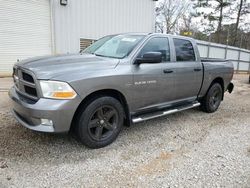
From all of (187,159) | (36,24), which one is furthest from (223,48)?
(187,159)

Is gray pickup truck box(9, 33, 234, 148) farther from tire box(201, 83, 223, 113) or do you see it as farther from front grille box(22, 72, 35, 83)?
tire box(201, 83, 223, 113)

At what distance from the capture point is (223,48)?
64.2ft

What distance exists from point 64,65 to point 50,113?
73cm

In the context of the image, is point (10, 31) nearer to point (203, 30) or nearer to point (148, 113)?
point (148, 113)

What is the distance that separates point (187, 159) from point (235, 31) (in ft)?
89.7

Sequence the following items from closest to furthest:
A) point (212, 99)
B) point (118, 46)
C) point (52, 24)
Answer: point (118, 46) → point (212, 99) → point (52, 24)

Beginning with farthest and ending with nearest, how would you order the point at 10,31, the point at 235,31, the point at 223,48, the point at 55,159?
the point at 235,31, the point at 223,48, the point at 10,31, the point at 55,159

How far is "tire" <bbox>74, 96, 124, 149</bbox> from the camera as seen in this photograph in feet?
11.0

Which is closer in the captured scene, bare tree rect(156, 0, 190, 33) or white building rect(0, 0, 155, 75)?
white building rect(0, 0, 155, 75)

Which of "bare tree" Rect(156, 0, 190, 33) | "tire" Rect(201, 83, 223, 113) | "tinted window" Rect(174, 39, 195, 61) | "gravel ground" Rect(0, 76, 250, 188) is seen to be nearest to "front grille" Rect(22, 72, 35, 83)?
"gravel ground" Rect(0, 76, 250, 188)

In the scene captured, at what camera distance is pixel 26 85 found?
3.35m

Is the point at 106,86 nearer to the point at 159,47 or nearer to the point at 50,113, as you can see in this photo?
the point at 50,113

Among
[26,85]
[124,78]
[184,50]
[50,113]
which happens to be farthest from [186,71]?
[26,85]

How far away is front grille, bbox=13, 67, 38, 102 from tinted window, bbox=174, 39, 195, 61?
9.34 feet
